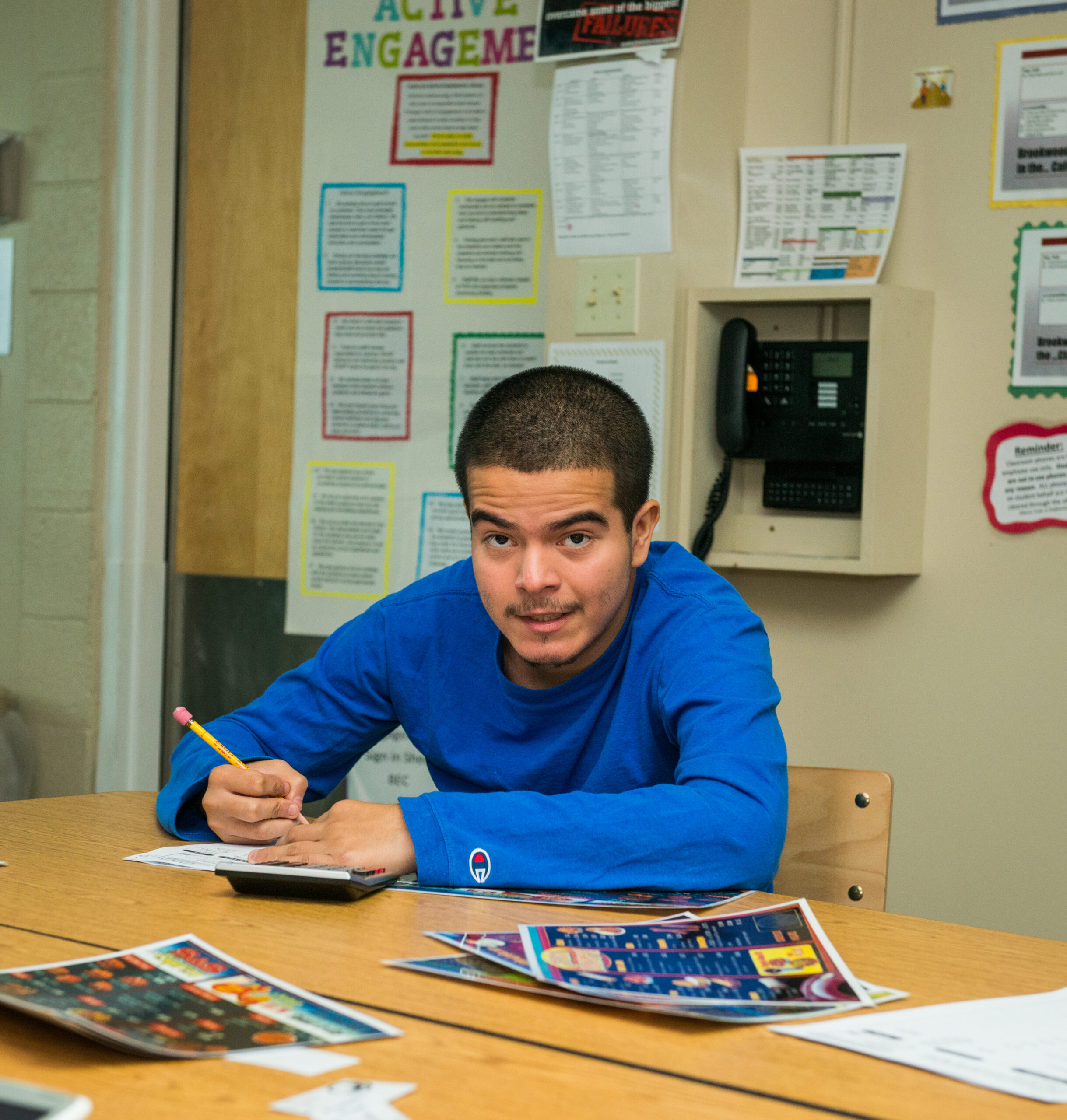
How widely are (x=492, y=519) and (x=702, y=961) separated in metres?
0.65

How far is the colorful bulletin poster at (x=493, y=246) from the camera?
9.30 ft

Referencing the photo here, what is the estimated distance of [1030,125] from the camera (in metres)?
2.36

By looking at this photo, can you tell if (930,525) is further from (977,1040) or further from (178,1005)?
(178,1005)

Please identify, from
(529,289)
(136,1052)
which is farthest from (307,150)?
(136,1052)

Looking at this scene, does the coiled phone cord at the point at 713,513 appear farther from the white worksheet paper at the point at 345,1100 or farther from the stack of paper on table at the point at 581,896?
the white worksheet paper at the point at 345,1100

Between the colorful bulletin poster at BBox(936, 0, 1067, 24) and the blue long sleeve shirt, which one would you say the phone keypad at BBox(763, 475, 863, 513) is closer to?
the blue long sleeve shirt

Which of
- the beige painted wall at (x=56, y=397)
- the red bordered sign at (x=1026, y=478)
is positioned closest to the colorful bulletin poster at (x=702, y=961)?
the red bordered sign at (x=1026, y=478)

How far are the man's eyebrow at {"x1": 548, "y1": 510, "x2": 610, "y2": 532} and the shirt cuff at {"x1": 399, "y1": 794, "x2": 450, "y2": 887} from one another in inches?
14.8

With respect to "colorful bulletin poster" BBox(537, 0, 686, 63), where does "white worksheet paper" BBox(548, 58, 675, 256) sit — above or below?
below

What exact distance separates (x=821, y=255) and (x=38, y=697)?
2036 millimetres

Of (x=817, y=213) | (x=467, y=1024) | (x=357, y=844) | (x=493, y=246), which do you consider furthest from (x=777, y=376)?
(x=467, y=1024)

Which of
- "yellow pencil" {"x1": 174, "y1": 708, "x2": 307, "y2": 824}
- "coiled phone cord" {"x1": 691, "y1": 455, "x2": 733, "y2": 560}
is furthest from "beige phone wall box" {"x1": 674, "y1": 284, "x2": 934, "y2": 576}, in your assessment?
"yellow pencil" {"x1": 174, "y1": 708, "x2": 307, "y2": 824}

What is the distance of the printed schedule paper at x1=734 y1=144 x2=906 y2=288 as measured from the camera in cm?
248

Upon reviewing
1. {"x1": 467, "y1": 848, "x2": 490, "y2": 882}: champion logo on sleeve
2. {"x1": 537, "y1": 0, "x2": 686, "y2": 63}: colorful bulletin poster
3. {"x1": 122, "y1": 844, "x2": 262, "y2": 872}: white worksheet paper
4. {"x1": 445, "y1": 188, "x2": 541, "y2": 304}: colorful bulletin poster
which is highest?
{"x1": 537, "y1": 0, "x2": 686, "y2": 63}: colorful bulletin poster
